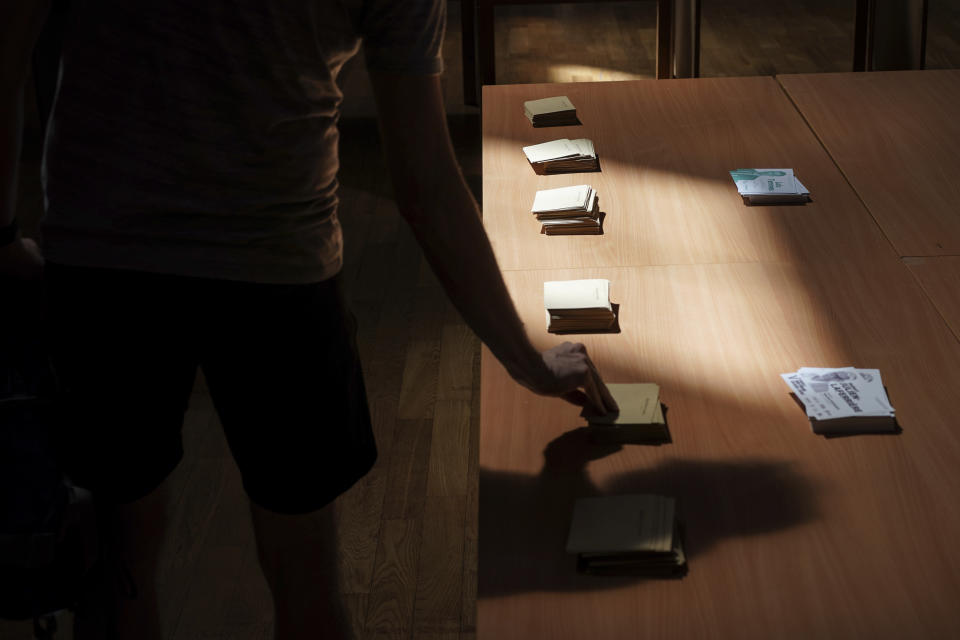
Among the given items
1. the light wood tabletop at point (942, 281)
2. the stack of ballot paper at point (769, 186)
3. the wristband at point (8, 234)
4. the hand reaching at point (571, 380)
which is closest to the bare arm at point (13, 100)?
the wristband at point (8, 234)

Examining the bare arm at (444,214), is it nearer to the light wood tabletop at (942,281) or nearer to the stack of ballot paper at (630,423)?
the stack of ballot paper at (630,423)

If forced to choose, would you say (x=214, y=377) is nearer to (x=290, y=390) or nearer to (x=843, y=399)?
(x=290, y=390)

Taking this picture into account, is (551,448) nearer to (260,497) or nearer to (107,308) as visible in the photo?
(260,497)

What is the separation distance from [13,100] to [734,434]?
1131 mm

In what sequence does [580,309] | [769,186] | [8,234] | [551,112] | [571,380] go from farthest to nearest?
1. [551,112]
2. [769,186]
3. [580,309]
4. [571,380]
5. [8,234]

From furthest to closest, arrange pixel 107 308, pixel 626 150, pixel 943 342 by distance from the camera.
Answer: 1. pixel 626 150
2. pixel 943 342
3. pixel 107 308

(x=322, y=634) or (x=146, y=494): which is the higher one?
(x=146, y=494)

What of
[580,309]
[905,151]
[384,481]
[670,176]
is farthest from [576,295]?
[905,151]

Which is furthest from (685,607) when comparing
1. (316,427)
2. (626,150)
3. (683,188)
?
(626,150)

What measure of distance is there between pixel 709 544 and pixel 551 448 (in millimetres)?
317

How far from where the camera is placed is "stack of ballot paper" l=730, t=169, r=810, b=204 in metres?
2.52

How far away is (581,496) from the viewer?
1497mm

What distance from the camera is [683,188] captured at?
2.67 meters

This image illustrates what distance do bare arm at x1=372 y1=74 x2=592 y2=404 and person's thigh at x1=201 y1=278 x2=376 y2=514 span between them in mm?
150
